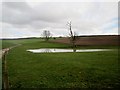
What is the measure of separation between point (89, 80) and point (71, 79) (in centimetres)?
150

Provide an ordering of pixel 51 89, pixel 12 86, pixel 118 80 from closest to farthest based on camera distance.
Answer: pixel 51 89, pixel 12 86, pixel 118 80

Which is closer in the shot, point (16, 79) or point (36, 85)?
point (36, 85)

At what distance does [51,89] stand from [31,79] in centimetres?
321

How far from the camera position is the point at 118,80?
40.4ft

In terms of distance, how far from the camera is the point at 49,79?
1280cm

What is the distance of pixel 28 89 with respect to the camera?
34.2ft

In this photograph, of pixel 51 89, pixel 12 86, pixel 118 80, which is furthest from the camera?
pixel 118 80

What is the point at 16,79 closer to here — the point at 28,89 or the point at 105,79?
the point at 28,89

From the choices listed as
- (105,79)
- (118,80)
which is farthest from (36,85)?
(118,80)

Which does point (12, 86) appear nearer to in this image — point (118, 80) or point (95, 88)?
point (95, 88)

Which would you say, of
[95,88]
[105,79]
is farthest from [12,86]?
[105,79]

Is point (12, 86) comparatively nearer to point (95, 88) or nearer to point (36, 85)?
point (36, 85)

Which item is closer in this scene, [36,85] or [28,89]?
[28,89]

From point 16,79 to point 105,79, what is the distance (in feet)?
24.7
